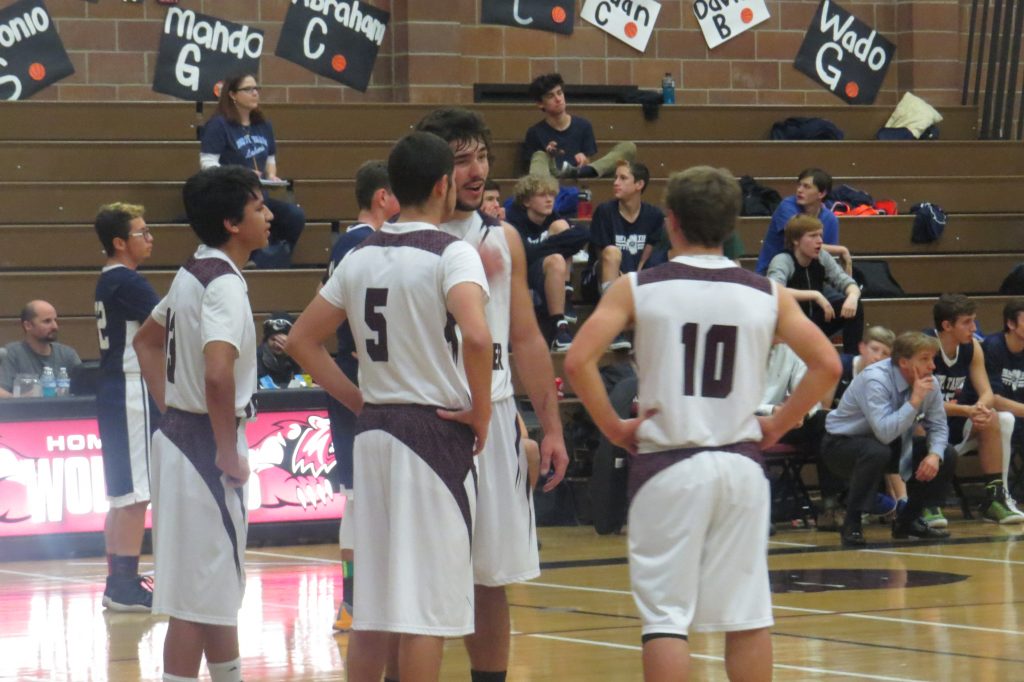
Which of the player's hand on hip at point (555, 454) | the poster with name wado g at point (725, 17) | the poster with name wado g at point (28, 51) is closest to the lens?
the player's hand on hip at point (555, 454)

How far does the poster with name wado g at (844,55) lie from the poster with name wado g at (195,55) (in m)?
5.86

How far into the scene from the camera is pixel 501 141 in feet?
48.5

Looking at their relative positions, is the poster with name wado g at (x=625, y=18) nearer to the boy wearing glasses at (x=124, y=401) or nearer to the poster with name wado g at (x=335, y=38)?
the poster with name wado g at (x=335, y=38)

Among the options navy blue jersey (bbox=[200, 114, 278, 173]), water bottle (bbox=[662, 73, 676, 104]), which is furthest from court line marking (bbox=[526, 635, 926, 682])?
water bottle (bbox=[662, 73, 676, 104])

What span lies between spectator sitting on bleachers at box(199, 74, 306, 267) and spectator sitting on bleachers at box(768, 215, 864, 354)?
3572mm

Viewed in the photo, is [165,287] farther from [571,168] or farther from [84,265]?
[571,168]

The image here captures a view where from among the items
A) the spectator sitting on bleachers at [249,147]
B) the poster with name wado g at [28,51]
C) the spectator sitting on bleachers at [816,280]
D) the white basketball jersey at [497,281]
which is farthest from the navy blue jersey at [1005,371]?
the poster with name wado g at [28,51]

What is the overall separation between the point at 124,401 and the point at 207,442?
10.3ft

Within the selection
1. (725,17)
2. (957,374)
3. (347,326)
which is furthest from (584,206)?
(347,326)

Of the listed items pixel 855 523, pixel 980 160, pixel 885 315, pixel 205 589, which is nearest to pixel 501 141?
pixel 885 315

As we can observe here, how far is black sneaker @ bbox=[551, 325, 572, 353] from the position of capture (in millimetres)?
11906

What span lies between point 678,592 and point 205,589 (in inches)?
55.7

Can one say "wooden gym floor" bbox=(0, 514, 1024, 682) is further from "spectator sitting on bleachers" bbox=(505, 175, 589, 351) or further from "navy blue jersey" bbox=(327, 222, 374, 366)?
"spectator sitting on bleachers" bbox=(505, 175, 589, 351)

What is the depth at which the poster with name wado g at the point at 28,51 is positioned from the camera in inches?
575
